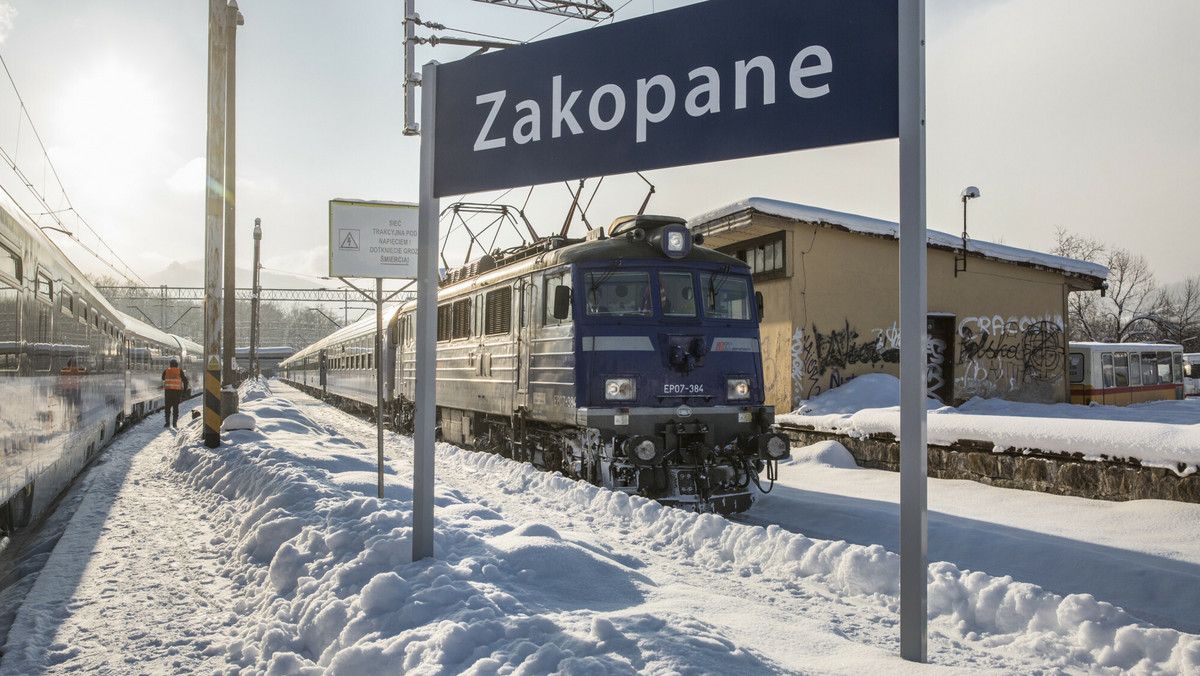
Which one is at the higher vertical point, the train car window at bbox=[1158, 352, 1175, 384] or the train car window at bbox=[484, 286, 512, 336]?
the train car window at bbox=[484, 286, 512, 336]

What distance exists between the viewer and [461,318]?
1276 cm

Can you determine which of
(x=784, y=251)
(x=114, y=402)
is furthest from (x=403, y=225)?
(x=114, y=402)

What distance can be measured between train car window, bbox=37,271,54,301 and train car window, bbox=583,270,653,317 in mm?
5188

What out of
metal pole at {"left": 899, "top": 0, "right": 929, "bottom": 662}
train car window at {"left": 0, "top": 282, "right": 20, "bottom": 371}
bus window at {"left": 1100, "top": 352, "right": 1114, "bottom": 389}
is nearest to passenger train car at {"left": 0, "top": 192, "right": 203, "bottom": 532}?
train car window at {"left": 0, "top": 282, "right": 20, "bottom": 371}

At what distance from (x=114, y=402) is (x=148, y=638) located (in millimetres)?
12718

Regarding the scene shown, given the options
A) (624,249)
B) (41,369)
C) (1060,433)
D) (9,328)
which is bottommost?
(1060,433)

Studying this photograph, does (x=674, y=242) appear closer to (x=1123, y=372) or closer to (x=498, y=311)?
(x=498, y=311)

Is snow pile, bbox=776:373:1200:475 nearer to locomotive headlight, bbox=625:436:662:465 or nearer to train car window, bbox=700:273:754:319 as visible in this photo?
train car window, bbox=700:273:754:319

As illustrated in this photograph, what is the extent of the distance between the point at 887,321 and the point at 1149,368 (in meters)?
13.8

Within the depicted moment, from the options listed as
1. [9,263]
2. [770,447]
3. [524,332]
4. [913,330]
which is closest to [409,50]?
[524,332]

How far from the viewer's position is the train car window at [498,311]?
10.4m

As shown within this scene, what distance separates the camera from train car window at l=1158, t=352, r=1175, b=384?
987 inches

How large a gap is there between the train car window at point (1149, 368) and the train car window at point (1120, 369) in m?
1.32

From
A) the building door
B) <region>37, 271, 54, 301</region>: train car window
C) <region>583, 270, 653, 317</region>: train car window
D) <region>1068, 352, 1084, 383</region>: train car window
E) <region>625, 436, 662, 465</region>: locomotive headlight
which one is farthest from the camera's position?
<region>1068, 352, 1084, 383</region>: train car window
